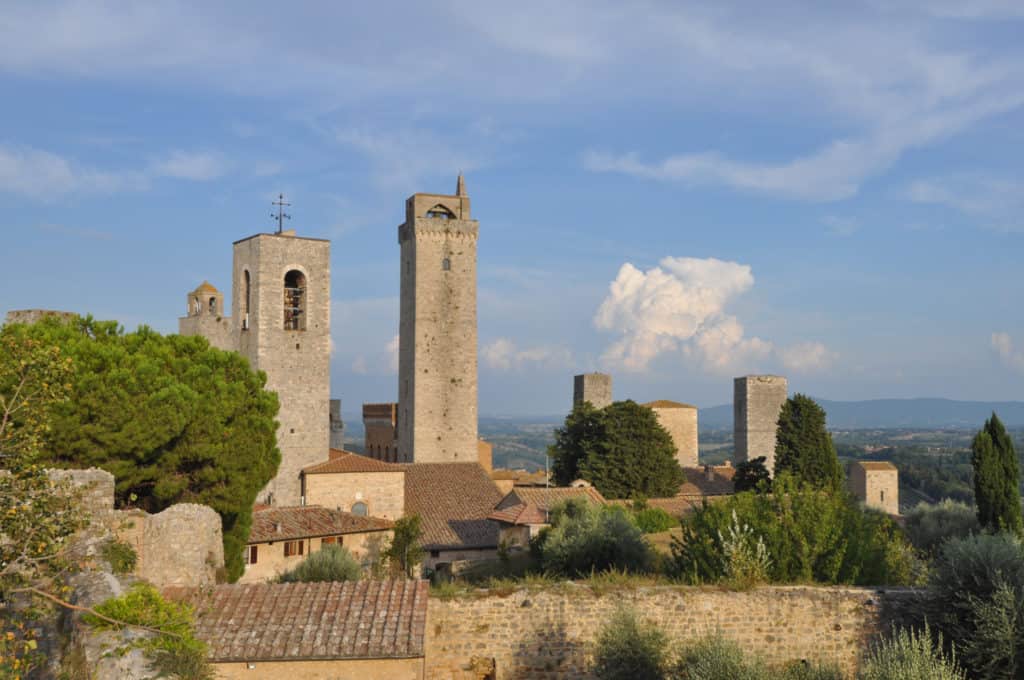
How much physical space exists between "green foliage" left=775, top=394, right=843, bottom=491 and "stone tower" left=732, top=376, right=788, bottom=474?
1819 cm

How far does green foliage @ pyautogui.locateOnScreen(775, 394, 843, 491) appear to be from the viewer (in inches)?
1890

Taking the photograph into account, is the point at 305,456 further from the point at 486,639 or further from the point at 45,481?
the point at 45,481

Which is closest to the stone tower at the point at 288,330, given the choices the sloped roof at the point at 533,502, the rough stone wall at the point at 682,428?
the sloped roof at the point at 533,502

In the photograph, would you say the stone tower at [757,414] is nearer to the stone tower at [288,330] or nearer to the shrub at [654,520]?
the shrub at [654,520]

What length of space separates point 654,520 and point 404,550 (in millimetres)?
9190

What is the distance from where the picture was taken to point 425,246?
57.2 m

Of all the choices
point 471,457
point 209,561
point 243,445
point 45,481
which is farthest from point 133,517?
point 471,457

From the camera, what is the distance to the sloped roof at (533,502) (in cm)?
2950

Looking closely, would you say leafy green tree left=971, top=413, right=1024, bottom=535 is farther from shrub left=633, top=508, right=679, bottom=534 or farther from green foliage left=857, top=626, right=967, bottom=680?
green foliage left=857, top=626, right=967, bottom=680

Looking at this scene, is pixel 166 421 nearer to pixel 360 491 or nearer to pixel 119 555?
pixel 119 555

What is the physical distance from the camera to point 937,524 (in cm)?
3688

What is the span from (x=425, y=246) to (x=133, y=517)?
4466cm

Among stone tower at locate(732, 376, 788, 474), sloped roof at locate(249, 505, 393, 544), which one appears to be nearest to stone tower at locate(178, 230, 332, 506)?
sloped roof at locate(249, 505, 393, 544)

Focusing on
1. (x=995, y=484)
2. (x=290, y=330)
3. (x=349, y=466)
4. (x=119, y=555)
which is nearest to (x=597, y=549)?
(x=119, y=555)
